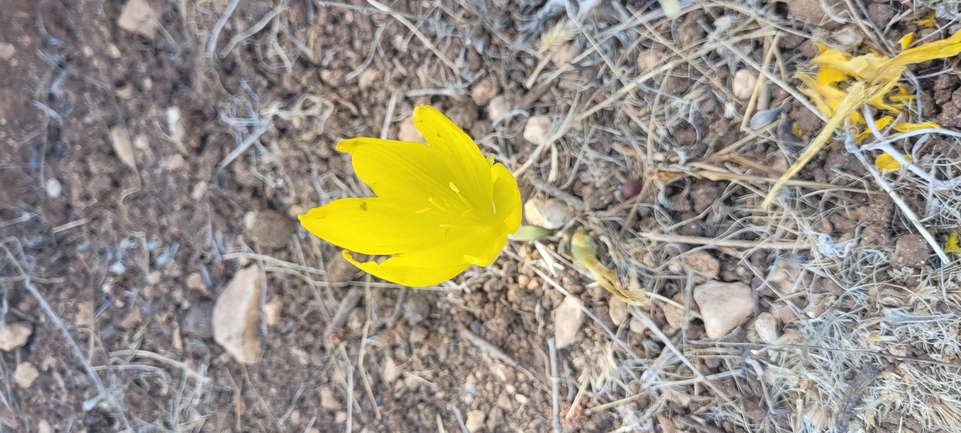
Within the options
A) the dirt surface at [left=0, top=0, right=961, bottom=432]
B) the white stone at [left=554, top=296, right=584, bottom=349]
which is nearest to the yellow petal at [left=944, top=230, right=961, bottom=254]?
the dirt surface at [left=0, top=0, right=961, bottom=432]

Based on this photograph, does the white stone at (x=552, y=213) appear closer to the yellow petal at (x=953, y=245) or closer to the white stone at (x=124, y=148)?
the yellow petal at (x=953, y=245)

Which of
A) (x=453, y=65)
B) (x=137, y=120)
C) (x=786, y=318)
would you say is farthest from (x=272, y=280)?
(x=786, y=318)

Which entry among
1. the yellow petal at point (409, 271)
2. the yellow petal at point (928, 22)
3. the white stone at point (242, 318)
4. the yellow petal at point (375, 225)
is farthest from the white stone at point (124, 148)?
the yellow petal at point (928, 22)

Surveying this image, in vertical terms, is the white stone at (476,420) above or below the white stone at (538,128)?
below

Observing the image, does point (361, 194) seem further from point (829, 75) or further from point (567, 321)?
point (829, 75)

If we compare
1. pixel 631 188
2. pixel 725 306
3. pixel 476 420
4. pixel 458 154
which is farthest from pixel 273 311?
pixel 725 306

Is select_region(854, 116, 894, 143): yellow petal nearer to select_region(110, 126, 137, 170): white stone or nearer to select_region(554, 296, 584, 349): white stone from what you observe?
select_region(554, 296, 584, 349): white stone
